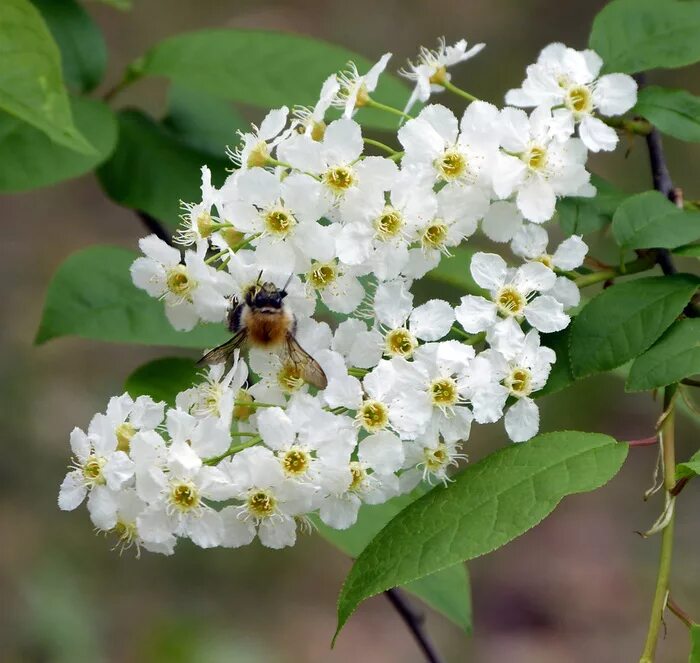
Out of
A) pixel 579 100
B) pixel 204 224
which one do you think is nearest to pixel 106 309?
pixel 204 224

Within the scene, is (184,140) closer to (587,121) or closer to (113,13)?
(587,121)

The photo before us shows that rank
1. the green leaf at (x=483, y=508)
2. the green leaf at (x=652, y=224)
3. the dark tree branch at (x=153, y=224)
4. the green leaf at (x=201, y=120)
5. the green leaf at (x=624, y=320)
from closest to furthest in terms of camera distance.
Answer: the green leaf at (x=483, y=508) < the green leaf at (x=624, y=320) < the green leaf at (x=652, y=224) < the dark tree branch at (x=153, y=224) < the green leaf at (x=201, y=120)

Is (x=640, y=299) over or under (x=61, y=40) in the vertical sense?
over

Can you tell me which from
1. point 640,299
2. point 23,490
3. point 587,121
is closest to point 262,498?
point 640,299

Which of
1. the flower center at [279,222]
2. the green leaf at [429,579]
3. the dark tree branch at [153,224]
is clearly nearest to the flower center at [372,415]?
the flower center at [279,222]

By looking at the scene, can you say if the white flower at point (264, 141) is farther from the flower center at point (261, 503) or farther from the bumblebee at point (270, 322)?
the flower center at point (261, 503)

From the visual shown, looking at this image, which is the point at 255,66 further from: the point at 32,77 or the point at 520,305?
the point at 520,305

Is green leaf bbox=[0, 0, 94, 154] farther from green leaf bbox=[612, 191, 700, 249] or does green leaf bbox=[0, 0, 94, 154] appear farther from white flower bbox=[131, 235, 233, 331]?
green leaf bbox=[612, 191, 700, 249]
